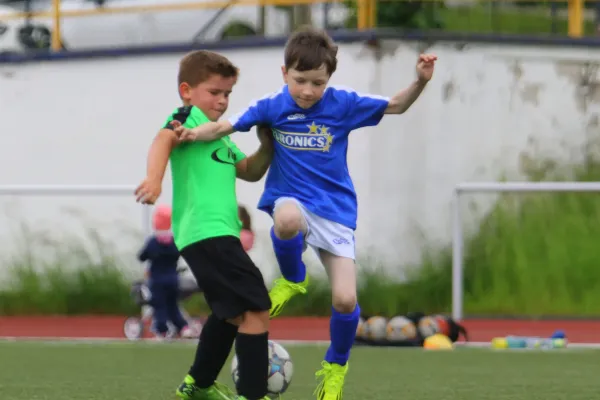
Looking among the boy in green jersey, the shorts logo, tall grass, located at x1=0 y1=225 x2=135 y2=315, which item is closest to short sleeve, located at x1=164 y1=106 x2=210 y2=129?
the boy in green jersey

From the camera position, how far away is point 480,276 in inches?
472

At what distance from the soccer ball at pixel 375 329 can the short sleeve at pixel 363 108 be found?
4.90m

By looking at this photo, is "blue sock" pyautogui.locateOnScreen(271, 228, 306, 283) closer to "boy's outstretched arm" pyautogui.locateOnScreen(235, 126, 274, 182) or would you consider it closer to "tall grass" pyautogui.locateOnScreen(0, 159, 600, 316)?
"boy's outstretched arm" pyautogui.locateOnScreen(235, 126, 274, 182)

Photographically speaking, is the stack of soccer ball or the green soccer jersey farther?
the stack of soccer ball

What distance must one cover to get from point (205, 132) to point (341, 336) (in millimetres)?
1053

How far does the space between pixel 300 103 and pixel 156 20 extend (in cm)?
928

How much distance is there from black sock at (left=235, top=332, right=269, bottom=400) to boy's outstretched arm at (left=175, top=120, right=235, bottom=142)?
2.63ft

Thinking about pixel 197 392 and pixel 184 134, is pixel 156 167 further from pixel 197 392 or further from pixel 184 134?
pixel 197 392

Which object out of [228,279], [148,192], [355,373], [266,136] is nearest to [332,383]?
[228,279]

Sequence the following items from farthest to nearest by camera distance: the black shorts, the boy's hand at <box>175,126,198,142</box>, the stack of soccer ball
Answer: the stack of soccer ball, the boy's hand at <box>175,126,198,142</box>, the black shorts

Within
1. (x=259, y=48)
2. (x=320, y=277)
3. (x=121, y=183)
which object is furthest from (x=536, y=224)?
A: (x=121, y=183)

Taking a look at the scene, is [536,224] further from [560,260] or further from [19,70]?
[19,70]

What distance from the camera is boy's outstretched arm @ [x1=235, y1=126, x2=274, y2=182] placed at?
579 cm

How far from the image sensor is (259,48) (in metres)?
13.8
